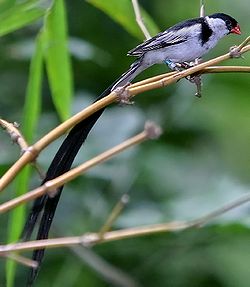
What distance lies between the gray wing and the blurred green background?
1.95 ft

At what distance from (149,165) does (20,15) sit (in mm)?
738

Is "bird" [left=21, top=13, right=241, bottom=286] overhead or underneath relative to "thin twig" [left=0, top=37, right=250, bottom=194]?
underneath

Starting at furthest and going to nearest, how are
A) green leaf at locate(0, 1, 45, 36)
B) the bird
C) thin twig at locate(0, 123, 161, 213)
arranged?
green leaf at locate(0, 1, 45, 36), the bird, thin twig at locate(0, 123, 161, 213)

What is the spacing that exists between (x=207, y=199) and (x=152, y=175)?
0.17 meters

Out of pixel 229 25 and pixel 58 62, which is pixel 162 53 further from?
pixel 58 62

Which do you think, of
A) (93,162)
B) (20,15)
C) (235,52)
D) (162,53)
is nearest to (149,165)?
(20,15)

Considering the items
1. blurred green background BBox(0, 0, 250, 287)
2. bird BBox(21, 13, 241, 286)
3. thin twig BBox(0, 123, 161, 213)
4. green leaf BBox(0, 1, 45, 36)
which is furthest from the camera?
blurred green background BBox(0, 0, 250, 287)

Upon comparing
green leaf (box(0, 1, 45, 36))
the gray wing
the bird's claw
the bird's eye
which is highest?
green leaf (box(0, 1, 45, 36))

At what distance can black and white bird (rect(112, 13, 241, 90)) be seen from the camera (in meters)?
0.75

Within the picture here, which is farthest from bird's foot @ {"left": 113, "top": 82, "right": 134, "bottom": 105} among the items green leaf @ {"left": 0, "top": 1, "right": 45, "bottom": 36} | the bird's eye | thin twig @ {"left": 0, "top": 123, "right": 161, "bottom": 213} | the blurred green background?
the blurred green background

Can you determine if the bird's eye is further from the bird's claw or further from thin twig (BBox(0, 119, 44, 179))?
thin twig (BBox(0, 119, 44, 179))

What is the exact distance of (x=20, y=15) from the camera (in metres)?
0.94

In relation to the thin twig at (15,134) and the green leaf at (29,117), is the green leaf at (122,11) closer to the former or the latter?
the green leaf at (29,117)

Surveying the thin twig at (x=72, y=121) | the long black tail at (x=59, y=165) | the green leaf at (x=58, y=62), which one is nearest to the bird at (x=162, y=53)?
the long black tail at (x=59, y=165)
